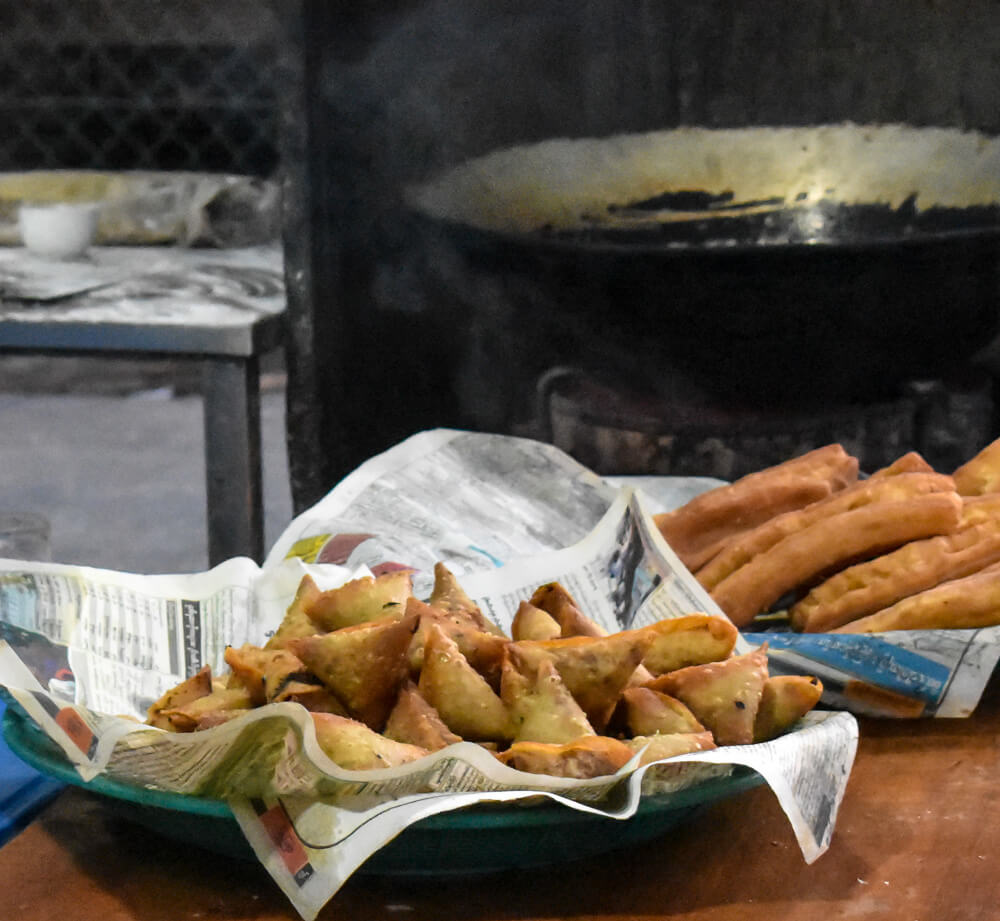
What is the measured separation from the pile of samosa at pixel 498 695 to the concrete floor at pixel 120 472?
2.24 m

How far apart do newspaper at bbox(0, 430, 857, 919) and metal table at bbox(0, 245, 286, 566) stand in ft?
2.15

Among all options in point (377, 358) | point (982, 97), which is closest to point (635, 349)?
point (377, 358)

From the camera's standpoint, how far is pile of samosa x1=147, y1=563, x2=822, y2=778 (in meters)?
0.66

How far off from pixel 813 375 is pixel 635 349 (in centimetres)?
22

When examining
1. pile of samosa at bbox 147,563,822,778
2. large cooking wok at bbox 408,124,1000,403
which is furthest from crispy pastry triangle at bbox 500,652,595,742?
large cooking wok at bbox 408,124,1000,403

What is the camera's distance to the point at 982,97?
2.59 metres

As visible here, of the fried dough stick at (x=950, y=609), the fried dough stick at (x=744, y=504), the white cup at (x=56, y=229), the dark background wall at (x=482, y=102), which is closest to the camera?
the fried dough stick at (x=950, y=609)

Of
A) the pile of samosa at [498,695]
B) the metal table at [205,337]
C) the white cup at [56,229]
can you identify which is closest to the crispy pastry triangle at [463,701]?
the pile of samosa at [498,695]

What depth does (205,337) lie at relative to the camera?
68.9 inches

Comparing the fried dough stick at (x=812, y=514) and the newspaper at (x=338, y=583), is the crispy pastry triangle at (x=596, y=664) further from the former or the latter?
the fried dough stick at (x=812, y=514)

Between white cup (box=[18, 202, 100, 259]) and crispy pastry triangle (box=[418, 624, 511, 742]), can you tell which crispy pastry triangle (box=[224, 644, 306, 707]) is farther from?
white cup (box=[18, 202, 100, 259])

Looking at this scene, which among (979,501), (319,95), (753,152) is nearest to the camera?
(979,501)

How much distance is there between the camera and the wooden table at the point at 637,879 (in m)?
0.66

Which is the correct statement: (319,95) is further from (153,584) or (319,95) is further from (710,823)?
(710,823)
